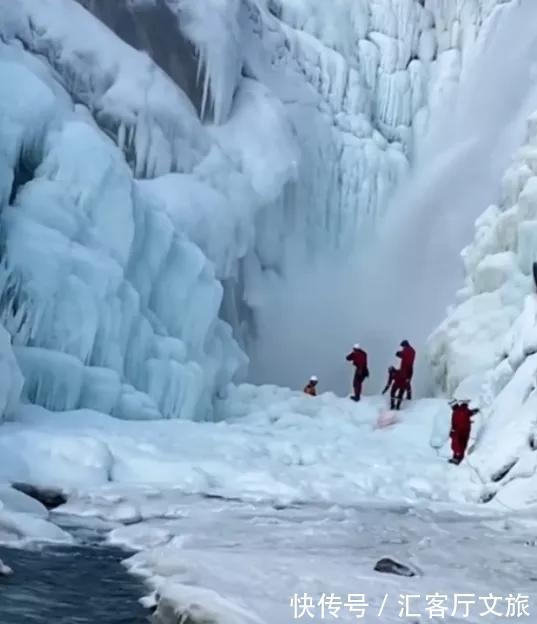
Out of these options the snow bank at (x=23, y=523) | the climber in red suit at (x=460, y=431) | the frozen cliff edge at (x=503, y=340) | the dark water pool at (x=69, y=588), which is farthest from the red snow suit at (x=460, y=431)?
the dark water pool at (x=69, y=588)

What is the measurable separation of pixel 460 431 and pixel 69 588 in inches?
271

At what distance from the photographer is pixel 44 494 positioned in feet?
24.6

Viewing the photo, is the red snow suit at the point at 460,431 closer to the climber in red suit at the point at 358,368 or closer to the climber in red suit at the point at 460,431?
the climber in red suit at the point at 460,431

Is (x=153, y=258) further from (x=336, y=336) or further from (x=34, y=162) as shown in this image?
(x=336, y=336)

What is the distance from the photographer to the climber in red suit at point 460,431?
36.0ft

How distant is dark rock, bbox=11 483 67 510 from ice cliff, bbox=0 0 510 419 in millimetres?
3544

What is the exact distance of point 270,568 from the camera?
17.3 ft

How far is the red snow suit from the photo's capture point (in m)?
11.0

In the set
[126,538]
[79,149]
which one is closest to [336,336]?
[79,149]

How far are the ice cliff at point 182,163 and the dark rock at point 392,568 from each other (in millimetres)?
6410

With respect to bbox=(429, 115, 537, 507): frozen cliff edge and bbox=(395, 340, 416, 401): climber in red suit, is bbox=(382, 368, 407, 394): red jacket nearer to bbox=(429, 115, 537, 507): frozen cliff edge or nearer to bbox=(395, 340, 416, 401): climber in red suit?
bbox=(395, 340, 416, 401): climber in red suit

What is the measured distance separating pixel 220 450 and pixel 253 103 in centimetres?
1060

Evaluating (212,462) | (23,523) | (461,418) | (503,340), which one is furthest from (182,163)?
(23,523)

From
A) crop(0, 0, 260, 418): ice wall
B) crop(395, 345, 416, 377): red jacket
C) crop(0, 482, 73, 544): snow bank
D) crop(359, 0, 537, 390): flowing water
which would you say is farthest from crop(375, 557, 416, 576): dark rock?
crop(359, 0, 537, 390): flowing water
